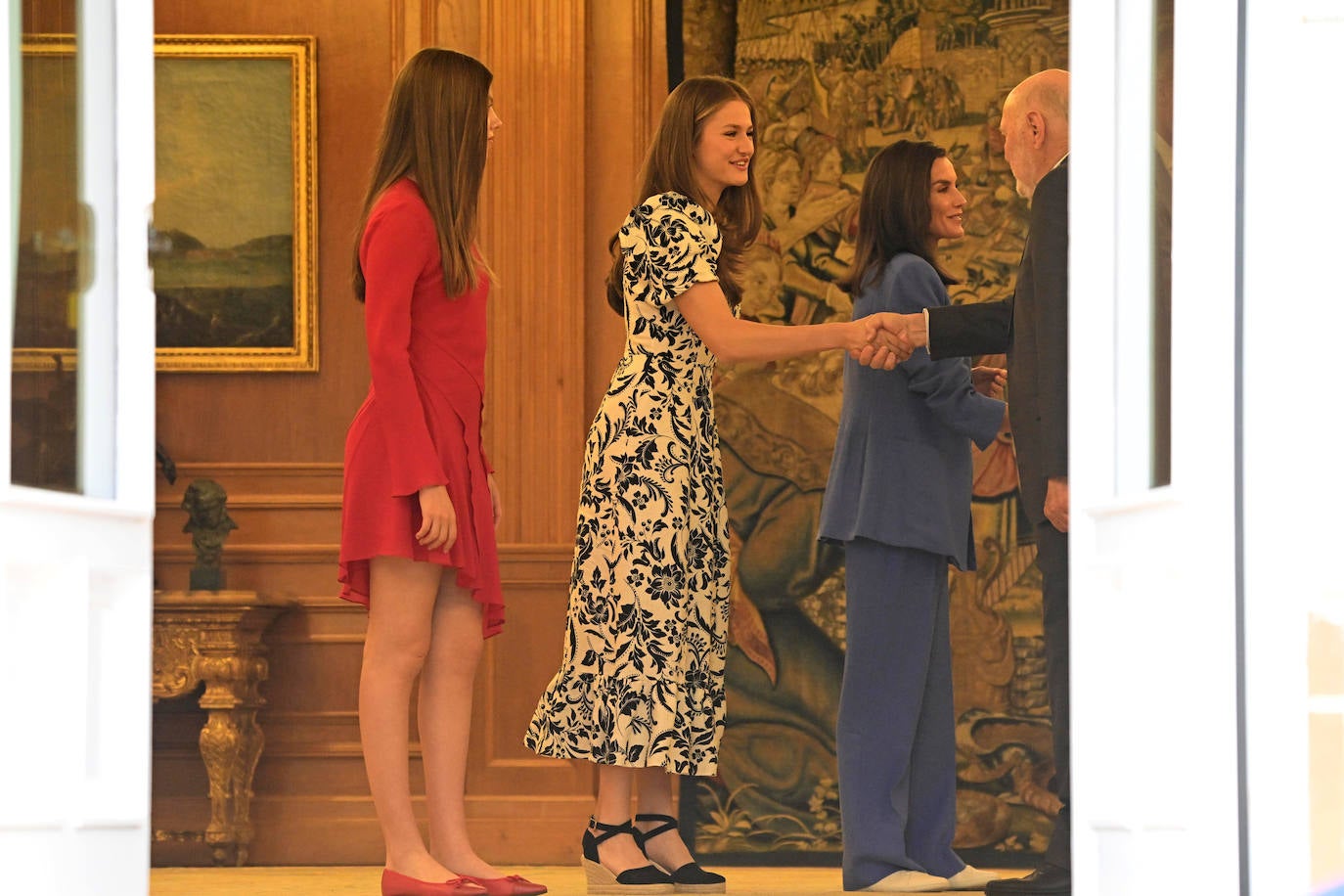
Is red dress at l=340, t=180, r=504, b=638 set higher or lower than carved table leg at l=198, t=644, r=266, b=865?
higher

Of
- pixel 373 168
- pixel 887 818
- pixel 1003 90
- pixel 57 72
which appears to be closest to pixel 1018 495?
pixel 1003 90

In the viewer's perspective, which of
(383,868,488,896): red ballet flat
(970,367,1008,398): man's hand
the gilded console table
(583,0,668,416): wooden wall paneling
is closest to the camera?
(383,868,488,896): red ballet flat

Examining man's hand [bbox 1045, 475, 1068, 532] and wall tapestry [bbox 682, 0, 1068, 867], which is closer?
man's hand [bbox 1045, 475, 1068, 532]

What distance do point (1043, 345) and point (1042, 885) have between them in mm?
1016

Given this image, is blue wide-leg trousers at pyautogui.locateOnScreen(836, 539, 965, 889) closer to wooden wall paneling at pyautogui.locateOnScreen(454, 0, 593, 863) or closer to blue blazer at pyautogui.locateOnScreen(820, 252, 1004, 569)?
blue blazer at pyautogui.locateOnScreen(820, 252, 1004, 569)

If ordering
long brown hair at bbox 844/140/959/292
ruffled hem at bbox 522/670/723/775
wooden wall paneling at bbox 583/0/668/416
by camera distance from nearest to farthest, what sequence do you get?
ruffled hem at bbox 522/670/723/775
long brown hair at bbox 844/140/959/292
wooden wall paneling at bbox 583/0/668/416

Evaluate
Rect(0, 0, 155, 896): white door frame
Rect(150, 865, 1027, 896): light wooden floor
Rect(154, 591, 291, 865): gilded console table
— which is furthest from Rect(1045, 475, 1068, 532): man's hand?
Rect(154, 591, 291, 865): gilded console table

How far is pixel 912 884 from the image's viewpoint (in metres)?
3.43

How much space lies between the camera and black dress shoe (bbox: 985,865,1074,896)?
10.3ft

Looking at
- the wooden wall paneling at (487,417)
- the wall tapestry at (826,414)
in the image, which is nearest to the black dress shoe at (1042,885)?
the wall tapestry at (826,414)

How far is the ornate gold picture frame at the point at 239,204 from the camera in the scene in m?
4.87

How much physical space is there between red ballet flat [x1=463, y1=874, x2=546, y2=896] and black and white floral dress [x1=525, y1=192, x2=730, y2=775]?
Result: 0.86 ft

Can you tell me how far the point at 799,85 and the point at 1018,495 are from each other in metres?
1.34

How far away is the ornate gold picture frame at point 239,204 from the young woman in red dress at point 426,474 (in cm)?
150
